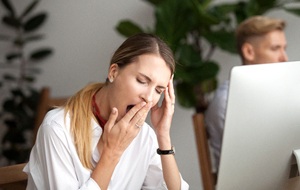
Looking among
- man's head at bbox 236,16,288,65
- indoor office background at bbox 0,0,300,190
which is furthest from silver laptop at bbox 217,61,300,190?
indoor office background at bbox 0,0,300,190

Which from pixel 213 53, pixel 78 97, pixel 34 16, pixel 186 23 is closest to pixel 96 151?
pixel 78 97

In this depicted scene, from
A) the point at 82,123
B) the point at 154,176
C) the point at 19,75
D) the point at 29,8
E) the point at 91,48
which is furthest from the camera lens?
the point at 19,75

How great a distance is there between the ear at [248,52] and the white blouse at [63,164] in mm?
854

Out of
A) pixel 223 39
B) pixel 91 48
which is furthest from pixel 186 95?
pixel 91 48

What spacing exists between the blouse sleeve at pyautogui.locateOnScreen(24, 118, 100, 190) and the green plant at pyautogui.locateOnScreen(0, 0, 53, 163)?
1.86 m

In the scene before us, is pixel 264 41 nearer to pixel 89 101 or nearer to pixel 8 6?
pixel 89 101

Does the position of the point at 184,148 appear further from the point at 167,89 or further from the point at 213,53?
the point at 167,89

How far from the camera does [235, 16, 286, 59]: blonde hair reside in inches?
77.6

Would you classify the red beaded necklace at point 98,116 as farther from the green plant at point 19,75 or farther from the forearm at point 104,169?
the green plant at point 19,75

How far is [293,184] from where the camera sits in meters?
1.05

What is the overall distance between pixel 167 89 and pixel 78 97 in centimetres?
22

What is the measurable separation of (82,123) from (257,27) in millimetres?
1028

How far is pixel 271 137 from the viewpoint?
99cm

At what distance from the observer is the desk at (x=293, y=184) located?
3.44 ft
